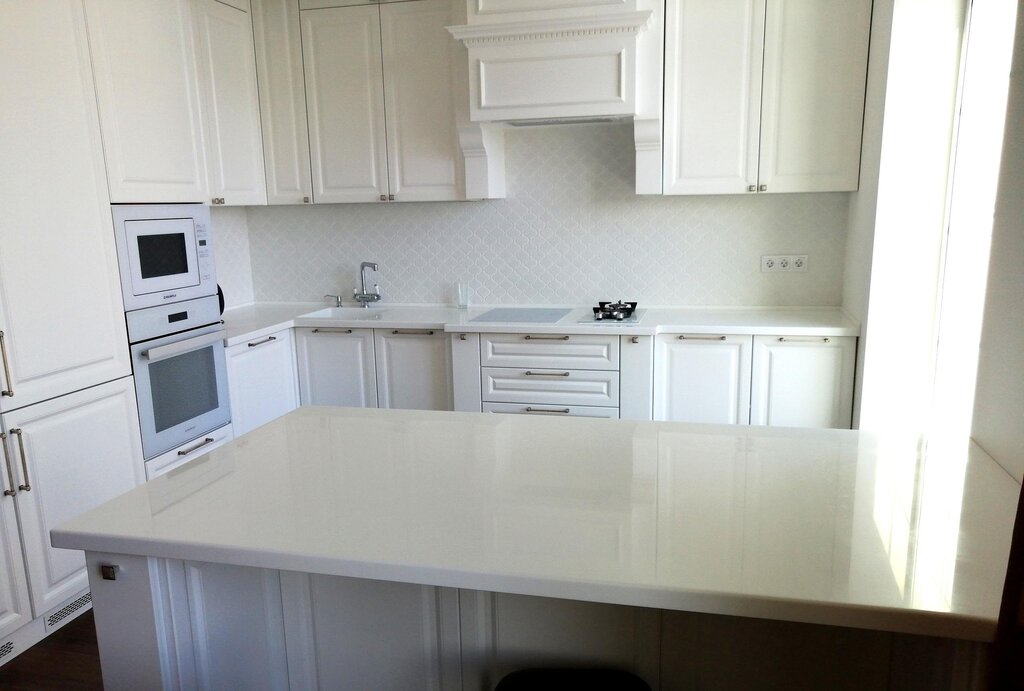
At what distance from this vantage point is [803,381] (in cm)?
329

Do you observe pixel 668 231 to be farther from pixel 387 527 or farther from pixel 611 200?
pixel 387 527

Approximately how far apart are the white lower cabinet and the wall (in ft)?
8.84

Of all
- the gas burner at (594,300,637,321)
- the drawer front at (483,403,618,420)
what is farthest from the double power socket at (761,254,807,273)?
the drawer front at (483,403,618,420)

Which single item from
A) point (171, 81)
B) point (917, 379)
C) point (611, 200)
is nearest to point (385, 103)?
point (171, 81)

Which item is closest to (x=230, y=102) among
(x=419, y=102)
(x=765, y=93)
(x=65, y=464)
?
(x=419, y=102)

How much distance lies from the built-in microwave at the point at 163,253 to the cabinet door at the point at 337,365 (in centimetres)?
65

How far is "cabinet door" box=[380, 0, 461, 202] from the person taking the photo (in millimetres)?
3672

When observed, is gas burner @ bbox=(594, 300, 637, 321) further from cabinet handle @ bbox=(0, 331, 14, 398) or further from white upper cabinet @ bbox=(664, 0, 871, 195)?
cabinet handle @ bbox=(0, 331, 14, 398)

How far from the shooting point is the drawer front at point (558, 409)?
3.48m

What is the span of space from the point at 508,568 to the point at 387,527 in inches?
10.4

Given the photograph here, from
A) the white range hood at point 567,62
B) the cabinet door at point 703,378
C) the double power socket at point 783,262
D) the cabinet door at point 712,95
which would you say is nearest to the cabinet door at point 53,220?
the white range hood at point 567,62

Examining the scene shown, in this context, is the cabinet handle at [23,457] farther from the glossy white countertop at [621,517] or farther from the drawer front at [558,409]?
the drawer front at [558,409]

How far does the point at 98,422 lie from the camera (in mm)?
2701

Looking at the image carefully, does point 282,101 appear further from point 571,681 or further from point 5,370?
point 571,681
